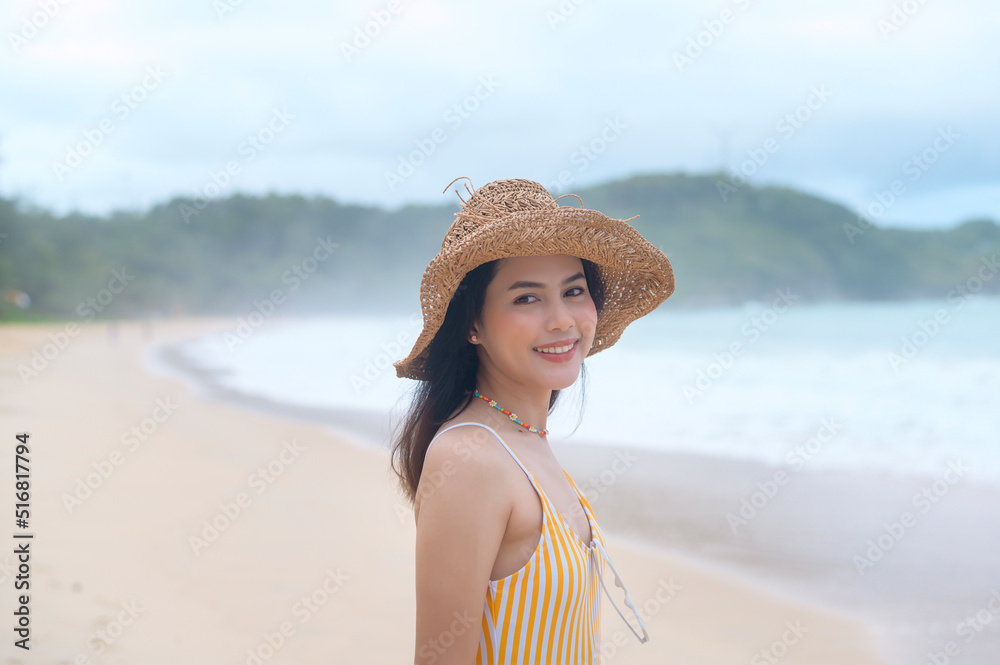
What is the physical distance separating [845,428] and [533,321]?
9248 mm

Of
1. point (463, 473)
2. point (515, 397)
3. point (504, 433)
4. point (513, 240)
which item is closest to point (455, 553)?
point (463, 473)

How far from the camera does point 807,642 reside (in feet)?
14.1

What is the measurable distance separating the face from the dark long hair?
0.13 ft

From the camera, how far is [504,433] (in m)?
1.75

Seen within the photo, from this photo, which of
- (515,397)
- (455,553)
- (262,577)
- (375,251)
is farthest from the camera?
(375,251)

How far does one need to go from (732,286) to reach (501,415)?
193 feet

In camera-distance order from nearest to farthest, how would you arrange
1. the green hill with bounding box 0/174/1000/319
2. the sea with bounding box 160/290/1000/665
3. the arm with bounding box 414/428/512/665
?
the arm with bounding box 414/428/512/665
the sea with bounding box 160/290/1000/665
the green hill with bounding box 0/174/1000/319

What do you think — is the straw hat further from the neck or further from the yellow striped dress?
the yellow striped dress

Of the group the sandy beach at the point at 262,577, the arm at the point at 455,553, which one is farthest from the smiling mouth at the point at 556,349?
the sandy beach at the point at 262,577

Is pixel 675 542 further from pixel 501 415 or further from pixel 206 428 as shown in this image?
pixel 206 428

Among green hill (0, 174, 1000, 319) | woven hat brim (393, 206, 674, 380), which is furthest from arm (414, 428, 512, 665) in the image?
green hill (0, 174, 1000, 319)

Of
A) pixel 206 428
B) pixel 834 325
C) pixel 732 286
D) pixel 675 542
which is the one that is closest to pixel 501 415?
pixel 675 542

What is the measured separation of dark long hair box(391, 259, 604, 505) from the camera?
1.81 metres

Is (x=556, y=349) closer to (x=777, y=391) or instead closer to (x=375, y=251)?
(x=777, y=391)
